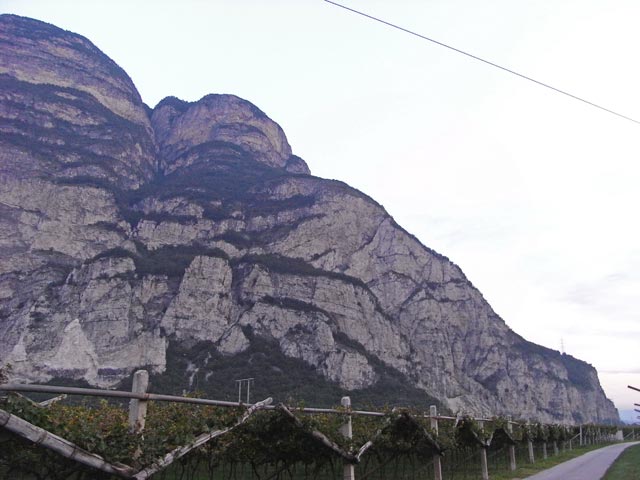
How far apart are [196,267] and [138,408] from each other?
8959cm

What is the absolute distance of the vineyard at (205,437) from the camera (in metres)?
5.02

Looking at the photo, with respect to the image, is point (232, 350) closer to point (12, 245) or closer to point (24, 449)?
point (12, 245)

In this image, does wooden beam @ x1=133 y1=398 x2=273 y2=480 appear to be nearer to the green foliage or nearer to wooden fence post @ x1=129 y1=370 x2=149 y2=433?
the green foliage

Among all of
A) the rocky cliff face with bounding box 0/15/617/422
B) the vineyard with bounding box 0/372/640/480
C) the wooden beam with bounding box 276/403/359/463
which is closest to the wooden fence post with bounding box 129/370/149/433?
the vineyard with bounding box 0/372/640/480

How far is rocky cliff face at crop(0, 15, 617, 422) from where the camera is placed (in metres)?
82.9

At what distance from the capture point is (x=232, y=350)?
8762cm

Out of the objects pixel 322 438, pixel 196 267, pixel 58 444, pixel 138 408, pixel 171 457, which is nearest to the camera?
pixel 58 444

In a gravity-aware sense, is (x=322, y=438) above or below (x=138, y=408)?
below

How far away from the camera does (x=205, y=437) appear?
6.79m

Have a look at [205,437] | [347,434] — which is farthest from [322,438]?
[205,437]

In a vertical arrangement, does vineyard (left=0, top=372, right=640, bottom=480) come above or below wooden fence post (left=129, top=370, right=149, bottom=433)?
below

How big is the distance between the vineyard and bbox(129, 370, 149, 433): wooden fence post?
0.01m

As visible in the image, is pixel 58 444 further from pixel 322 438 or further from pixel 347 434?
pixel 347 434

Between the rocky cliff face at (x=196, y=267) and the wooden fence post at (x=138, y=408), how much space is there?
74193mm
